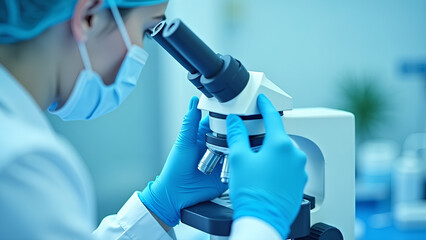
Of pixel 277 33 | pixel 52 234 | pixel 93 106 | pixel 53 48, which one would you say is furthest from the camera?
pixel 277 33

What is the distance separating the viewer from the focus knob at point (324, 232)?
2.52 ft

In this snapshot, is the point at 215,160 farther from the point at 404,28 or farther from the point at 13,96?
the point at 404,28

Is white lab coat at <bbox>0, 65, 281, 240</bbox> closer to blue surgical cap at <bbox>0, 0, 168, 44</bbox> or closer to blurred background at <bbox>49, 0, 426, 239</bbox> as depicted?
blue surgical cap at <bbox>0, 0, 168, 44</bbox>

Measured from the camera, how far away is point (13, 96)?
20.7 inches

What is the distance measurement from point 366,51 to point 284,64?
470 millimetres

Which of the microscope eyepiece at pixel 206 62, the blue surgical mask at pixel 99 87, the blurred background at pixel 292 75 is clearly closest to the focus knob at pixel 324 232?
the microscope eyepiece at pixel 206 62

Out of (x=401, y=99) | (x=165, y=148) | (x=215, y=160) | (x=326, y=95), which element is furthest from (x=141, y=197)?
(x=401, y=99)

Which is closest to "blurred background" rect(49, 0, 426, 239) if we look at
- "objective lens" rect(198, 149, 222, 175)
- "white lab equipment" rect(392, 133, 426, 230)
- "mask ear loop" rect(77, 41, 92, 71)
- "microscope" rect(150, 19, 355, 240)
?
"white lab equipment" rect(392, 133, 426, 230)

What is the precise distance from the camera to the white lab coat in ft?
1.48

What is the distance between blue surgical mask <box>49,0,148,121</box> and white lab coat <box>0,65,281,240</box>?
0.31 ft

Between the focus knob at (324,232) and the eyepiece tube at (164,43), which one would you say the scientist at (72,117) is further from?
the focus knob at (324,232)

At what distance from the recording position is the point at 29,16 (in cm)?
55

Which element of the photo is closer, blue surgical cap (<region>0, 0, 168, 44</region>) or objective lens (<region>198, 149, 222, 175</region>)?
blue surgical cap (<region>0, 0, 168, 44</region>)

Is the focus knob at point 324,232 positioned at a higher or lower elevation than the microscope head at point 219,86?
lower
